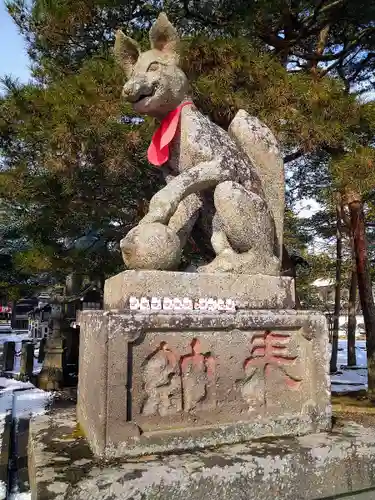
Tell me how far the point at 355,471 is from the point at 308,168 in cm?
697

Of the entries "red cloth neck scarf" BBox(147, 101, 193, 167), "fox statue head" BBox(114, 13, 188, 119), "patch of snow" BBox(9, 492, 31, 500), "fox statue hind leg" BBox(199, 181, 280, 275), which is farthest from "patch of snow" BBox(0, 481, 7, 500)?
"fox statue head" BBox(114, 13, 188, 119)

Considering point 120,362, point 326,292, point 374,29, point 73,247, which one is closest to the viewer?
point 120,362

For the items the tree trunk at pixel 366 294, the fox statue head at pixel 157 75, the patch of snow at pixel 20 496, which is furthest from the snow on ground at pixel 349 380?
the fox statue head at pixel 157 75


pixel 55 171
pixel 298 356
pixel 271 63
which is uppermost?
pixel 271 63

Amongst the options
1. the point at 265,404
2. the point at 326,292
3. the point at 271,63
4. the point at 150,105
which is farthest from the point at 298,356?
the point at 326,292

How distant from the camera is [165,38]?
2.45 m

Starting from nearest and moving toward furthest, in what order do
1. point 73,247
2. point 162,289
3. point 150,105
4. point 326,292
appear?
point 162,289 → point 150,105 → point 73,247 → point 326,292

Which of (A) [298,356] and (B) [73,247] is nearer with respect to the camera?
(A) [298,356]

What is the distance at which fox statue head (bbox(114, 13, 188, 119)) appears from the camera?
7.77ft

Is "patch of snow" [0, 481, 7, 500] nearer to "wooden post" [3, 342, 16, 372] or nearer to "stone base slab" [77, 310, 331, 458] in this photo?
"stone base slab" [77, 310, 331, 458]

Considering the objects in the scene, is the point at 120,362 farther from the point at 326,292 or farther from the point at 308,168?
the point at 326,292

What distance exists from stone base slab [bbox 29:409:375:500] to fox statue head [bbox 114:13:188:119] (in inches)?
68.9

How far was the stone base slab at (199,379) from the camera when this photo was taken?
1801 mm

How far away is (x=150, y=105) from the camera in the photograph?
2.41 m
